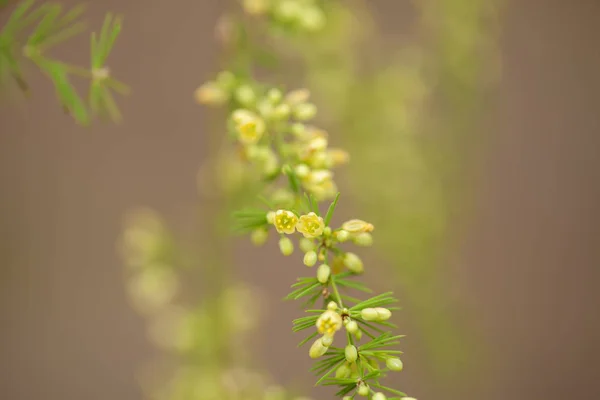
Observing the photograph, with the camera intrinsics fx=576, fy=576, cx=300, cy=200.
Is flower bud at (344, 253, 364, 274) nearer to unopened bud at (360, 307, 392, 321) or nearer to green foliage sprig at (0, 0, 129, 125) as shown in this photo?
unopened bud at (360, 307, 392, 321)

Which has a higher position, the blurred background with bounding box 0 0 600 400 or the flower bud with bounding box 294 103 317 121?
the blurred background with bounding box 0 0 600 400

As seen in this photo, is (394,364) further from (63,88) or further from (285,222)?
(63,88)

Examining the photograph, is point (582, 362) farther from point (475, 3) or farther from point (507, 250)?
point (475, 3)

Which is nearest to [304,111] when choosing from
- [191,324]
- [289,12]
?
[289,12]

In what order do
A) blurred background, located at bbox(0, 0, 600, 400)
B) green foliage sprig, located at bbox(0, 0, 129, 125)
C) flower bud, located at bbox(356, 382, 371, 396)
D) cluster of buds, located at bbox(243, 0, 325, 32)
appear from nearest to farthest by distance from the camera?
flower bud, located at bbox(356, 382, 371, 396)
green foliage sprig, located at bbox(0, 0, 129, 125)
cluster of buds, located at bbox(243, 0, 325, 32)
blurred background, located at bbox(0, 0, 600, 400)

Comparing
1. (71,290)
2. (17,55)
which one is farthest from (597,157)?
(17,55)

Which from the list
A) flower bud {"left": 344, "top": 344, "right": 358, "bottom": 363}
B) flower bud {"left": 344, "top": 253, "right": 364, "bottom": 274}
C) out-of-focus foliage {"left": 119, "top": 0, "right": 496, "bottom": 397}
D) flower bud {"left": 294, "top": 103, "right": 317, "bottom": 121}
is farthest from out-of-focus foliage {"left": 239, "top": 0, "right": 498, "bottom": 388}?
flower bud {"left": 344, "top": 344, "right": 358, "bottom": 363}
